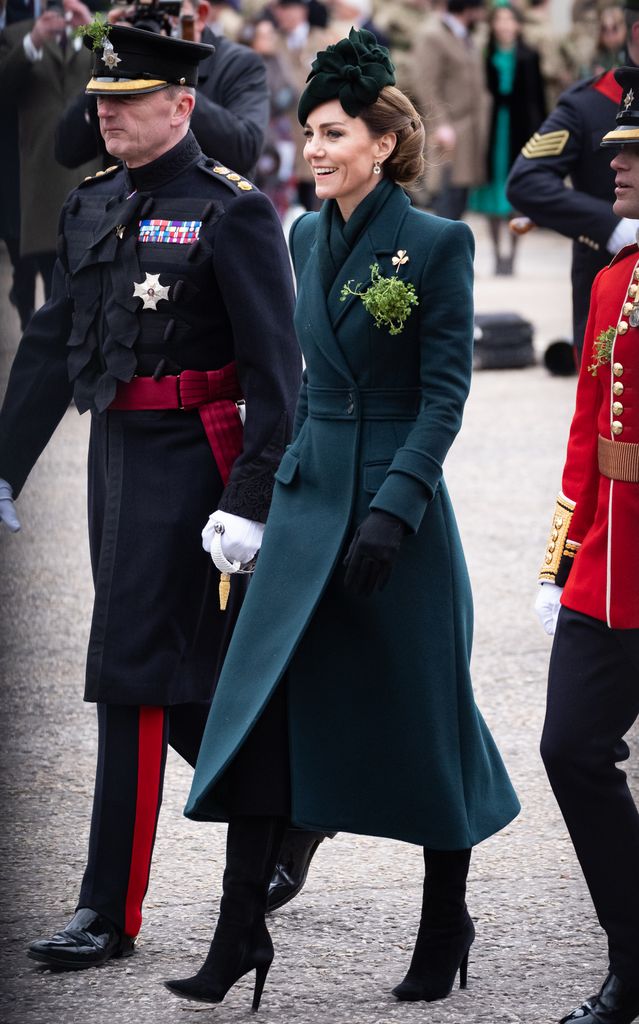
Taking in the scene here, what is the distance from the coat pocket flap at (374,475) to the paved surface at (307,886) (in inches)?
37.5

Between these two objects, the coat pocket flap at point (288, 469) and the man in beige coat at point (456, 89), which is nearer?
the coat pocket flap at point (288, 469)

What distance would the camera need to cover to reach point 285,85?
14.8 metres

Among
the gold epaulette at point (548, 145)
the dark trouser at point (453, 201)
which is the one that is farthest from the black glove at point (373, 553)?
the dark trouser at point (453, 201)

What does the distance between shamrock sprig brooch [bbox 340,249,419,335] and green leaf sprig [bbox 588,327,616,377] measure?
13.2 inches

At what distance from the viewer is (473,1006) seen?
3572mm

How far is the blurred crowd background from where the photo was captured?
6.38 m

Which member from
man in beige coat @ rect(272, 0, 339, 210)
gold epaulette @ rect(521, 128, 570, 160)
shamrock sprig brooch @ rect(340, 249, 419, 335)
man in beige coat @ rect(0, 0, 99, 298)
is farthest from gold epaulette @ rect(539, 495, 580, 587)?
man in beige coat @ rect(272, 0, 339, 210)

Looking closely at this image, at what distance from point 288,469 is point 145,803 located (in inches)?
29.9

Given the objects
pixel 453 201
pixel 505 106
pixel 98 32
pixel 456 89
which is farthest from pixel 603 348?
pixel 456 89

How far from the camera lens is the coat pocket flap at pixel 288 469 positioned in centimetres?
363

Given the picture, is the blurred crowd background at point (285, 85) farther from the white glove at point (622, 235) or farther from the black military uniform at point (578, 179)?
the white glove at point (622, 235)

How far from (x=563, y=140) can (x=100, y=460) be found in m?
2.70

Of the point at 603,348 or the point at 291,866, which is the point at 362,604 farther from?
the point at 291,866

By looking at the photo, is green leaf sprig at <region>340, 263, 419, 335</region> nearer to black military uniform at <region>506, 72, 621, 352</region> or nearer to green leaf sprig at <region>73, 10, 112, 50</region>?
green leaf sprig at <region>73, 10, 112, 50</region>
